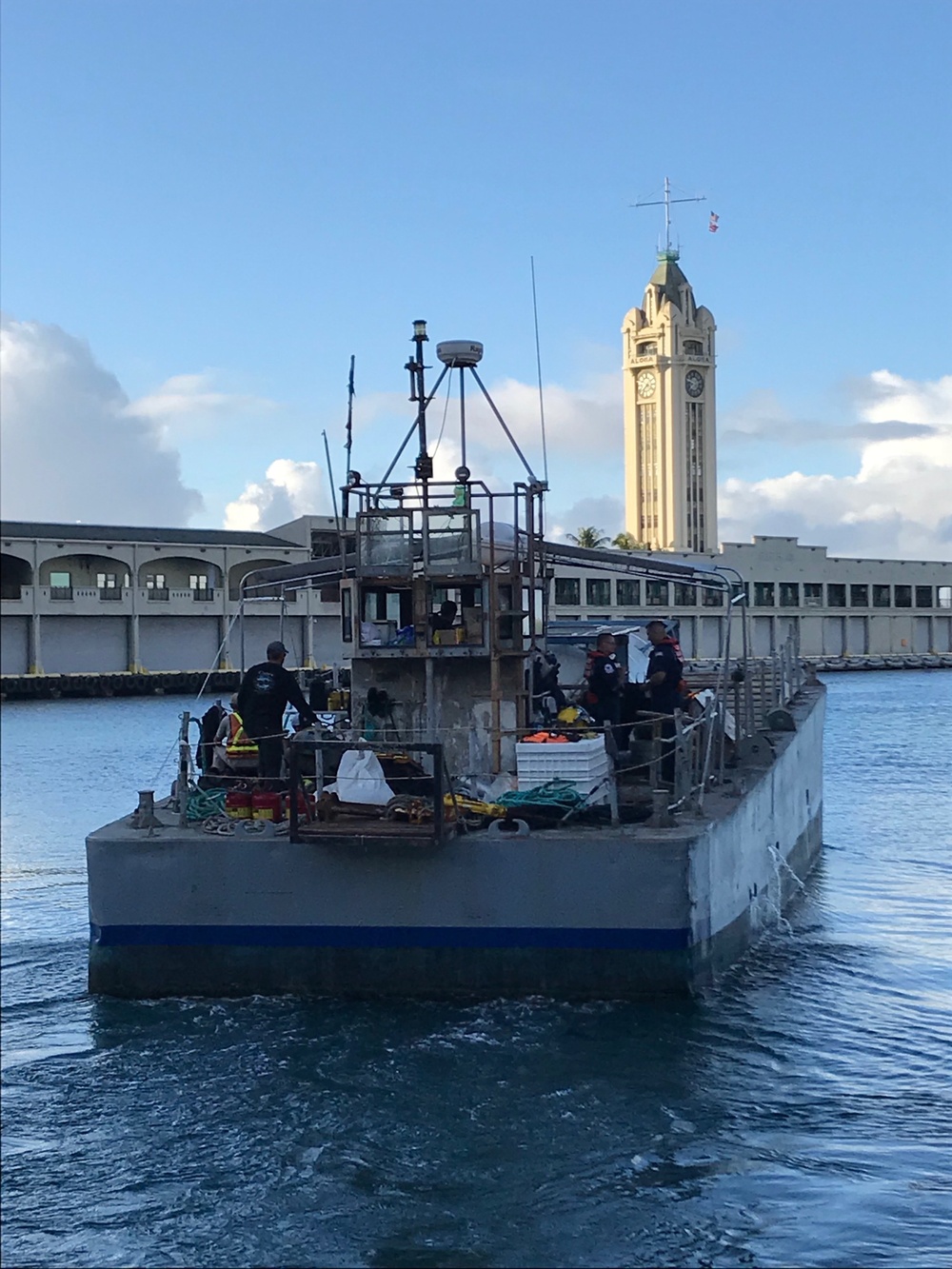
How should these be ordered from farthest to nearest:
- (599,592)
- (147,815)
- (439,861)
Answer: (599,592) → (147,815) → (439,861)

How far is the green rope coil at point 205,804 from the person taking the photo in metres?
14.1

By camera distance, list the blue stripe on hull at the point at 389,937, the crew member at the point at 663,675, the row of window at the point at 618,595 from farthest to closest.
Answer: the row of window at the point at 618,595 < the crew member at the point at 663,675 < the blue stripe on hull at the point at 389,937

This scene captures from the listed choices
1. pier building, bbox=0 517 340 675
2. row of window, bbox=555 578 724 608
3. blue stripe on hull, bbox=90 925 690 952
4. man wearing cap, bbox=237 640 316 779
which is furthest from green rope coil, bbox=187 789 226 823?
row of window, bbox=555 578 724 608

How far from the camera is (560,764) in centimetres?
1395

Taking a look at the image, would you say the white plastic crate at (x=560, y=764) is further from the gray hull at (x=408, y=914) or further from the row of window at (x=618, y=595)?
the row of window at (x=618, y=595)

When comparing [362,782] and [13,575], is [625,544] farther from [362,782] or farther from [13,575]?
[362,782]

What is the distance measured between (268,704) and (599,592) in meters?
80.0

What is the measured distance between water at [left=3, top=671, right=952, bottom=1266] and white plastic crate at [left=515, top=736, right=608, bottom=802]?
7.19ft

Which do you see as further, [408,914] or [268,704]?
[268,704]

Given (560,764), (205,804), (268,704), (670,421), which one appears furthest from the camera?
(670,421)

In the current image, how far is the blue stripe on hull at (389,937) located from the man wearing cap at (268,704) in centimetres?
221

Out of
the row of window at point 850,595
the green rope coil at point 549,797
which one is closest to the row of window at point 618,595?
the row of window at point 850,595

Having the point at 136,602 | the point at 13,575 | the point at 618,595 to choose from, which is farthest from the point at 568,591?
the point at 13,575

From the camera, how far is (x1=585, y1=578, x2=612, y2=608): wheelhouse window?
9331 cm
